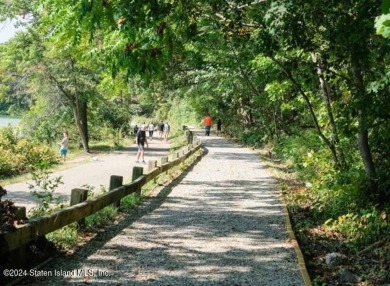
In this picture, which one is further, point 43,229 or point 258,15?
point 258,15

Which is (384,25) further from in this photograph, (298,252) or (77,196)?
(77,196)

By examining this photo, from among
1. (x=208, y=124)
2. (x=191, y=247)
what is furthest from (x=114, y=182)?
(x=208, y=124)

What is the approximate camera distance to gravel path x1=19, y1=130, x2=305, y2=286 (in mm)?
5468

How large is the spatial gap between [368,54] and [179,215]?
4.88 meters

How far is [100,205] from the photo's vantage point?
7.55 m

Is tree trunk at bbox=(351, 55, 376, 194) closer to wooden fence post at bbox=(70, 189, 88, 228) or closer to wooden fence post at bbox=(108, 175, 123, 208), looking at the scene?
wooden fence post at bbox=(70, 189, 88, 228)

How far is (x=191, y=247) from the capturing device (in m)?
6.85

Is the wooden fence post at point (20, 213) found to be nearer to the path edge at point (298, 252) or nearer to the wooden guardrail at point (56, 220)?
the wooden guardrail at point (56, 220)

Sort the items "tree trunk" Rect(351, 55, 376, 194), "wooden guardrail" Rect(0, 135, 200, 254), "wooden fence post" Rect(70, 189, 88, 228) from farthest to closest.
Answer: "wooden fence post" Rect(70, 189, 88, 228)
"tree trunk" Rect(351, 55, 376, 194)
"wooden guardrail" Rect(0, 135, 200, 254)

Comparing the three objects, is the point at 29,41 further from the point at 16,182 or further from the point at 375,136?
the point at 375,136

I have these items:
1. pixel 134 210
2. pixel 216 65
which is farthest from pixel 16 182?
pixel 216 65

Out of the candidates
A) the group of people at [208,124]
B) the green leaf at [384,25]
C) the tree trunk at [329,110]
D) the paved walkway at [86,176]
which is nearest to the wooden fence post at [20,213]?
the paved walkway at [86,176]

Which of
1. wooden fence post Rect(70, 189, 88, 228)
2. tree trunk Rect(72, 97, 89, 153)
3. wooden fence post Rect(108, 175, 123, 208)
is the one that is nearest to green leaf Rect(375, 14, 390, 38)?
wooden fence post Rect(70, 189, 88, 228)

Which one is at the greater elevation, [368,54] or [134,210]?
[368,54]
